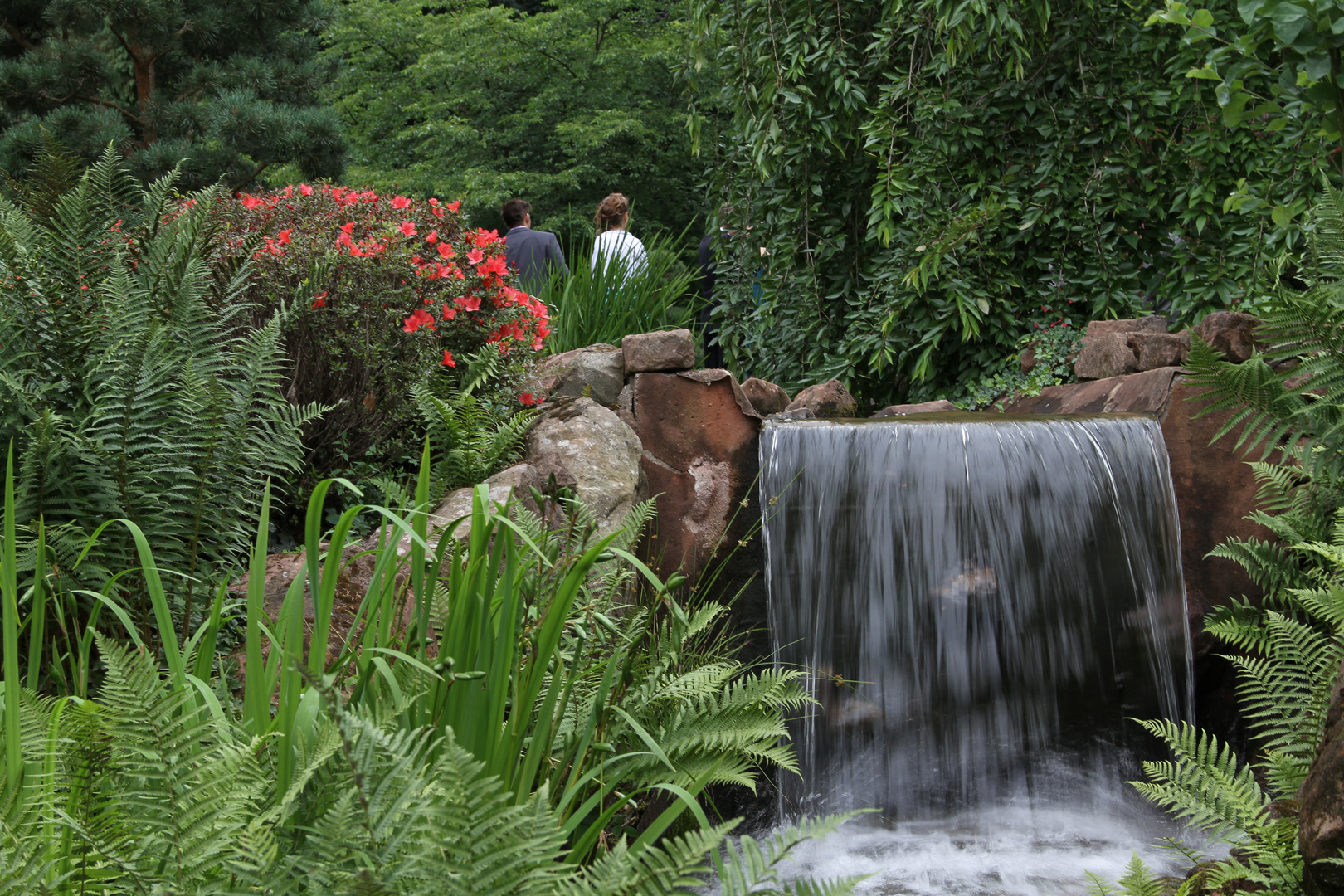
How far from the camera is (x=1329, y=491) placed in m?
3.51

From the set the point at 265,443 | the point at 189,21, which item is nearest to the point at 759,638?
the point at 265,443

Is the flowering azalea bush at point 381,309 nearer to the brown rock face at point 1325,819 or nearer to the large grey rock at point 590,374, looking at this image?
the large grey rock at point 590,374

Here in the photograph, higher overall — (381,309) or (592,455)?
(381,309)

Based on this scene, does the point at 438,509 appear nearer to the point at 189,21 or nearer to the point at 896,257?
the point at 896,257

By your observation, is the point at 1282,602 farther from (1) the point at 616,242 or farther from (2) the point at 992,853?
(1) the point at 616,242

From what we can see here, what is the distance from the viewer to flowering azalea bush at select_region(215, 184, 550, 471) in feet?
12.0

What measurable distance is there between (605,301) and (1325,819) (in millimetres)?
5011

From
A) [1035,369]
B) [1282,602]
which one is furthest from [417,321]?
[1035,369]

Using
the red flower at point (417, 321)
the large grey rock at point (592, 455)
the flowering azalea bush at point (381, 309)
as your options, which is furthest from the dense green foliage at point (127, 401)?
the large grey rock at point (592, 455)

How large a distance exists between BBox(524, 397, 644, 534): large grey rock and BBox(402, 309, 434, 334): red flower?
630mm

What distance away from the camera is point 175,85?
36.4 feet

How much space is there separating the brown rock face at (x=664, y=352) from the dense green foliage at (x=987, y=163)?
6.36 ft

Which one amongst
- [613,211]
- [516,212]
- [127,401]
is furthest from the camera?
[516,212]

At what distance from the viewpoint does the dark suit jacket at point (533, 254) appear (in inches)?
259
